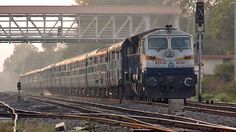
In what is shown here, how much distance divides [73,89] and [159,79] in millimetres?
22180

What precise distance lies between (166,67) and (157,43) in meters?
0.99

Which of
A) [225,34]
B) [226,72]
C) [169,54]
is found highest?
[225,34]

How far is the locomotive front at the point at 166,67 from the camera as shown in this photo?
20609mm

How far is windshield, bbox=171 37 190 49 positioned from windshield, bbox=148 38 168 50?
29 cm

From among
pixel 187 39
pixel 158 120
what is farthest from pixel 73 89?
pixel 158 120

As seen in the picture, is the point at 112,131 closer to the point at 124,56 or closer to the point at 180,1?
the point at 124,56

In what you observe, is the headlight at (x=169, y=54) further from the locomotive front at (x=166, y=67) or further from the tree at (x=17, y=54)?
the tree at (x=17, y=54)

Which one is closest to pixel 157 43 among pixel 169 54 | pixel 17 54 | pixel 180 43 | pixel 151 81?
pixel 169 54

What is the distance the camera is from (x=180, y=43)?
2120 centimetres

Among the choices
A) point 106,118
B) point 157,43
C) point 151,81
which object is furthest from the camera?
point 157,43

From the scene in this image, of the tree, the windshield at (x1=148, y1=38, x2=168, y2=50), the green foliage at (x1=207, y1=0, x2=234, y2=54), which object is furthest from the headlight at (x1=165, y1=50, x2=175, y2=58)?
the tree

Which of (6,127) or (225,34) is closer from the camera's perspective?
(6,127)

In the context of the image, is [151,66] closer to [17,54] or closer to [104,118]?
[104,118]

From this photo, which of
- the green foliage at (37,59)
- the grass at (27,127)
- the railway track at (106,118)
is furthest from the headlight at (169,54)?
the green foliage at (37,59)
